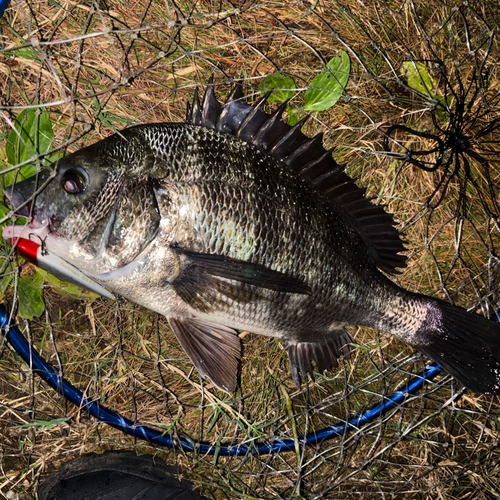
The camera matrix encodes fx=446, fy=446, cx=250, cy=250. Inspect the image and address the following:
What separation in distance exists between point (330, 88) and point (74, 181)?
5.11 ft

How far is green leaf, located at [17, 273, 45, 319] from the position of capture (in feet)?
8.47

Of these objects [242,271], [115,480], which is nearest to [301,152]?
[242,271]

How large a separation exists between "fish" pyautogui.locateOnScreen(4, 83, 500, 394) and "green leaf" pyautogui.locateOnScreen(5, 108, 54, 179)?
1.55 ft

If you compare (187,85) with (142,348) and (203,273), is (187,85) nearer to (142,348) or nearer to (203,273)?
(203,273)

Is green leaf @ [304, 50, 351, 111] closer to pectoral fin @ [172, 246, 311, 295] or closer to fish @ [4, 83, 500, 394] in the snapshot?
fish @ [4, 83, 500, 394]

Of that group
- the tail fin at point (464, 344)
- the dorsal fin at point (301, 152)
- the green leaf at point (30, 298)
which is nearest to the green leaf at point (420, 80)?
the dorsal fin at point (301, 152)

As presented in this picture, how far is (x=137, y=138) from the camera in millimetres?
2059

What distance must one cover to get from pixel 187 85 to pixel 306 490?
2561 mm

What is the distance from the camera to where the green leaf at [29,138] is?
2.39 m

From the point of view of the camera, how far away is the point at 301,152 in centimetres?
228

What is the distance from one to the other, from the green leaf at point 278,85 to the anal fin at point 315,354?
142cm

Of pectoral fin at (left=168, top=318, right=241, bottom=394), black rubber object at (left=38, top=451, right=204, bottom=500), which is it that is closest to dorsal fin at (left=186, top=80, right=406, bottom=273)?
pectoral fin at (left=168, top=318, right=241, bottom=394)

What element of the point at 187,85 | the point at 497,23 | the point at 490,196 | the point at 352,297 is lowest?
the point at 352,297

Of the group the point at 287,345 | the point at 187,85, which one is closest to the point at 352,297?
the point at 287,345
